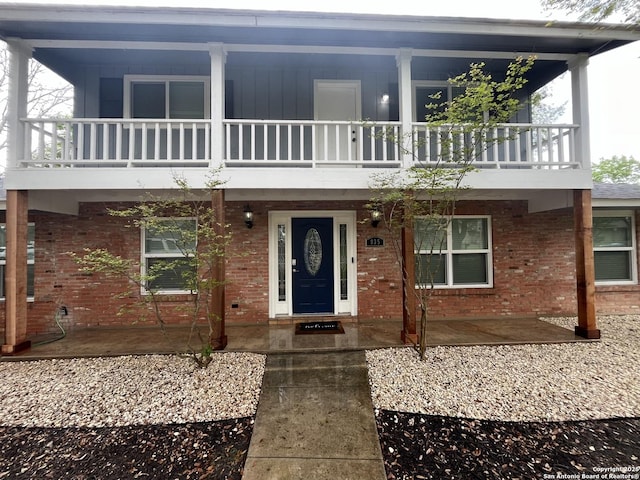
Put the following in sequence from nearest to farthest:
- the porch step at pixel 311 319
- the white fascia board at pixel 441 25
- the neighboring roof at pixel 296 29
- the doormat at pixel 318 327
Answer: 1. the neighboring roof at pixel 296 29
2. the white fascia board at pixel 441 25
3. the doormat at pixel 318 327
4. the porch step at pixel 311 319

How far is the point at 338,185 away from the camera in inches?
190

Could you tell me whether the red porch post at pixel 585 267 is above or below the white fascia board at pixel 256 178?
below

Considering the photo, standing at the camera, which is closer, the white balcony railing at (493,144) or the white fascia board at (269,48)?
→ the white balcony railing at (493,144)

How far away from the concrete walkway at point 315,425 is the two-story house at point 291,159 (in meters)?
1.73

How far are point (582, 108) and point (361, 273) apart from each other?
480 cm

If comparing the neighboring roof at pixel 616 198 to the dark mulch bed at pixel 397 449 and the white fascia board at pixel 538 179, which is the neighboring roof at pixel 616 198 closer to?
the white fascia board at pixel 538 179

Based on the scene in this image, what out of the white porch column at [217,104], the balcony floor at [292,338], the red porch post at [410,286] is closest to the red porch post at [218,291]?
the balcony floor at [292,338]

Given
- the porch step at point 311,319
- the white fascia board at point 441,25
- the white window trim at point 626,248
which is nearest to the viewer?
the white fascia board at point 441,25

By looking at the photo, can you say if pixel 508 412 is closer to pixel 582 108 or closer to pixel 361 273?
pixel 361 273

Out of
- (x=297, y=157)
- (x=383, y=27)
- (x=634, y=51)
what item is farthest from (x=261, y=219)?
(x=634, y=51)

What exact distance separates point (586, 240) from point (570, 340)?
66.5 inches

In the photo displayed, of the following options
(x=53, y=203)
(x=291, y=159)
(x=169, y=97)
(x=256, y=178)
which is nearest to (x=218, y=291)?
(x=256, y=178)

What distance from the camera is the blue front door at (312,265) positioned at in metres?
6.38

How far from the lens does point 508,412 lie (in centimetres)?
316
